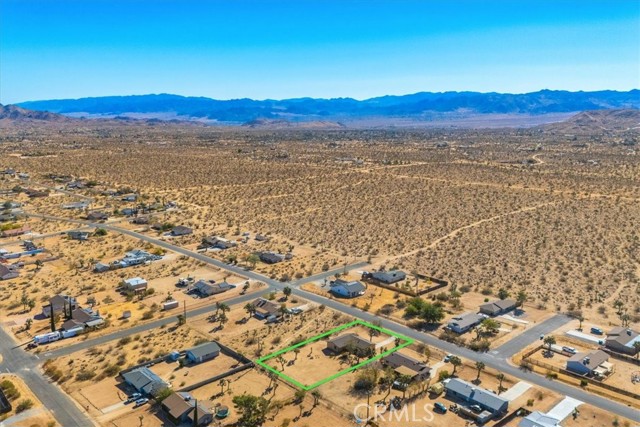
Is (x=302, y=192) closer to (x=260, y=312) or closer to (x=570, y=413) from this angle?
(x=260, y=312)

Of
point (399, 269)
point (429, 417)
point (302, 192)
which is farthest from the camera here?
point (302, 192)

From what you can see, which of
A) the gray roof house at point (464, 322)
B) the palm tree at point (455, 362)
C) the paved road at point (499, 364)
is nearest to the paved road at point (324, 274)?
the paved road at point (499, 364)

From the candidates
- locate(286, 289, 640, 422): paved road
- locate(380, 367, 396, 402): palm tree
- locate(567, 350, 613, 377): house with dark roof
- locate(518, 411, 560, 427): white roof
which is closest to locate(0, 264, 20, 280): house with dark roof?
locate(286, 289, 640, 422): paved road

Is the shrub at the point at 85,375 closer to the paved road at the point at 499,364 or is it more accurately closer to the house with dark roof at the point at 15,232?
the paved road at the point at 499,364

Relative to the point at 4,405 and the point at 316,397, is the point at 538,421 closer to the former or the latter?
the point at 316,397

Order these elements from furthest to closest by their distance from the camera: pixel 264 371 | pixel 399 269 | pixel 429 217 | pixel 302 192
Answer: pixel 302 192 → pixel 429 217 → pixel 399 269 → pixel 264 371

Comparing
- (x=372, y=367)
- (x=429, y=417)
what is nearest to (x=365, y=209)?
(x=372, y=367)

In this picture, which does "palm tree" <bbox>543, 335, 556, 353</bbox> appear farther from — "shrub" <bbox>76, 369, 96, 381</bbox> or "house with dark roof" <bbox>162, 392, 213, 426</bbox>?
"shrub" <bbox>76, 369, 96, 381</bbox>

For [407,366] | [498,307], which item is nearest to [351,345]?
[407,366]
